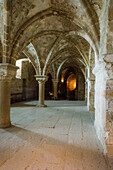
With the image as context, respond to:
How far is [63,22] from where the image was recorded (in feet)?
15.4

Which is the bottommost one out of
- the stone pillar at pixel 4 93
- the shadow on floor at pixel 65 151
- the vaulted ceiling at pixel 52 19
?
the shadow on floor at pixel 65 151

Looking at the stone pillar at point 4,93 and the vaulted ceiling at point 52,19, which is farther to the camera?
the stone pillar at point 4,93

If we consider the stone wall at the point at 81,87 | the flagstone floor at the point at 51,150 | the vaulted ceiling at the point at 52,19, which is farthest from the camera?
the stone wall at the point at 81,87

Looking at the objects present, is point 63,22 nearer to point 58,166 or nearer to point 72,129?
point 72,129

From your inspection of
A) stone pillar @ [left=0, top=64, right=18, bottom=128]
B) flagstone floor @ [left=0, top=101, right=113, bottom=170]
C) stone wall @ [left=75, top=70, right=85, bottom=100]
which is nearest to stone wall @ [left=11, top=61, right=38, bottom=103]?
stone wall @ [left=75, top=70, right=85, bottom=100]

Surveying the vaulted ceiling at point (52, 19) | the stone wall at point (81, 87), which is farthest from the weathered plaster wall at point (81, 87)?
the vaulted ceiling at point (52, 19)

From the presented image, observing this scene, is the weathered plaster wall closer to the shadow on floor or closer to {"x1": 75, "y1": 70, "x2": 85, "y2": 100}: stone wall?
{"x1": 75, "y1": 70, "x2": 85, "y2": 100}: stone wall

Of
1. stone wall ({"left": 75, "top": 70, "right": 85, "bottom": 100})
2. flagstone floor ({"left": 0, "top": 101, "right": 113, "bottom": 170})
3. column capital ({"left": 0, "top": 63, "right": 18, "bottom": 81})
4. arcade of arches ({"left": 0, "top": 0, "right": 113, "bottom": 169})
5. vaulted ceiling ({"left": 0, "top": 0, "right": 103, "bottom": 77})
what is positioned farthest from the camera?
stone wall ({"left": 75, "top": 70, "right": 85, "bottom": 100})

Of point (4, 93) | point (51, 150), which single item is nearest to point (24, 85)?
point (4, 93)

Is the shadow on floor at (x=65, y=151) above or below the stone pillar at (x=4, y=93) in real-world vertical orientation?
below

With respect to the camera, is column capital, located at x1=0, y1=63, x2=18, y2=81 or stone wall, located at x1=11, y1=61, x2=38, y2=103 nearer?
column capital, located at x1=0, y1=63, x2=18, y2=81

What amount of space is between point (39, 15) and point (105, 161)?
4.34m

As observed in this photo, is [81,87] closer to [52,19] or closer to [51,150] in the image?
[52,19]

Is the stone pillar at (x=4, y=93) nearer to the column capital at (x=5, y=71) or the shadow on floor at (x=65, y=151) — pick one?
the column capital at (x=5, y=71)
